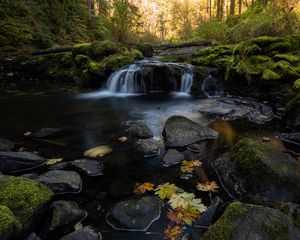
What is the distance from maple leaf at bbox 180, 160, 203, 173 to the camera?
3979 mm

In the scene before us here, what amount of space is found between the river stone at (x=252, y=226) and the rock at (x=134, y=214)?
0.77 metres

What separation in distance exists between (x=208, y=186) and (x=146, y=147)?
149cm

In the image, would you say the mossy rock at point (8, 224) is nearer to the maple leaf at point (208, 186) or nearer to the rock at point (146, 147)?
the maple leaf at point (208, 186)

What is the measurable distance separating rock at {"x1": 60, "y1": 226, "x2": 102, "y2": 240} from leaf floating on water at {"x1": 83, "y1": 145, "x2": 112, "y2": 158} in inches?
78.3

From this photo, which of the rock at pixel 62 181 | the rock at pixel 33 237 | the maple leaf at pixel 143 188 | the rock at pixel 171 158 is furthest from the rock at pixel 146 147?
the rock at pixel 33 237

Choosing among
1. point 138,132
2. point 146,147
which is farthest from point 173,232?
point 138,132

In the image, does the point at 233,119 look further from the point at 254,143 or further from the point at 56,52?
the point at 56,52

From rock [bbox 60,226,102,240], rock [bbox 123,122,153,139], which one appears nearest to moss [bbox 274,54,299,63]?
rock [bbox 123,122,153,139]

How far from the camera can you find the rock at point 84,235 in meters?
2.52

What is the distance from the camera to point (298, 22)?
1105 centimetres

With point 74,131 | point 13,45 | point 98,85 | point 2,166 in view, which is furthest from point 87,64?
point 2,166

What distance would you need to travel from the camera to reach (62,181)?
346cm

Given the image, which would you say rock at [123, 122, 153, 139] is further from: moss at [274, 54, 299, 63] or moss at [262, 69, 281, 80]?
moss at [274, 54, 299, 63]

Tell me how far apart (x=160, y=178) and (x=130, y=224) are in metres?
1.09
